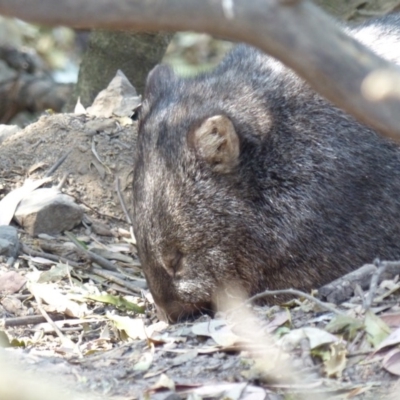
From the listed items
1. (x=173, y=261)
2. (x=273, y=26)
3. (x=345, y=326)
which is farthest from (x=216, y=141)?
(x=273, y=26)

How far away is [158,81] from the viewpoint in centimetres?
519

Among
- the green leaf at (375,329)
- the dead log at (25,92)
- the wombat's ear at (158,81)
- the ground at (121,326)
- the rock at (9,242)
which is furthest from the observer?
the dead log at (25,92)

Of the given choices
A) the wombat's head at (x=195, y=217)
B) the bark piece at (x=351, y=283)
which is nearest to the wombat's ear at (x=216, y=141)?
the wombat's head at (x=195, y=217)

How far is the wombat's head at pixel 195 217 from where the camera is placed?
4.54m

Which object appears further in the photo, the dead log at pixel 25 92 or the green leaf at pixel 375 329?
the dead log at pixel 25 92

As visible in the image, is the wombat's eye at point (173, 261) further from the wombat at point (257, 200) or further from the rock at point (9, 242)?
the rock at point (9, 242)

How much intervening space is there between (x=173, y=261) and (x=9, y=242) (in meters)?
1.01

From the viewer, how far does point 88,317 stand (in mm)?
4613

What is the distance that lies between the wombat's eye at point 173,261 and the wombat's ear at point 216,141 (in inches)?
18.1

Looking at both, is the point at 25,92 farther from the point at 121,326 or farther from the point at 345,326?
the point at 345,326

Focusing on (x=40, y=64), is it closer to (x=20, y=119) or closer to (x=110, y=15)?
(x=20, y=119)

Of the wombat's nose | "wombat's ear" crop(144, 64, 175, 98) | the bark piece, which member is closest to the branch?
the bark piece

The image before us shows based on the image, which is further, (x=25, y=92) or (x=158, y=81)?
(x=25, y=92)

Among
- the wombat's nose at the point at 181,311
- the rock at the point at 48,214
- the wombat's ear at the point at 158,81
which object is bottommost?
the wombat's nose at the point at 181,311
